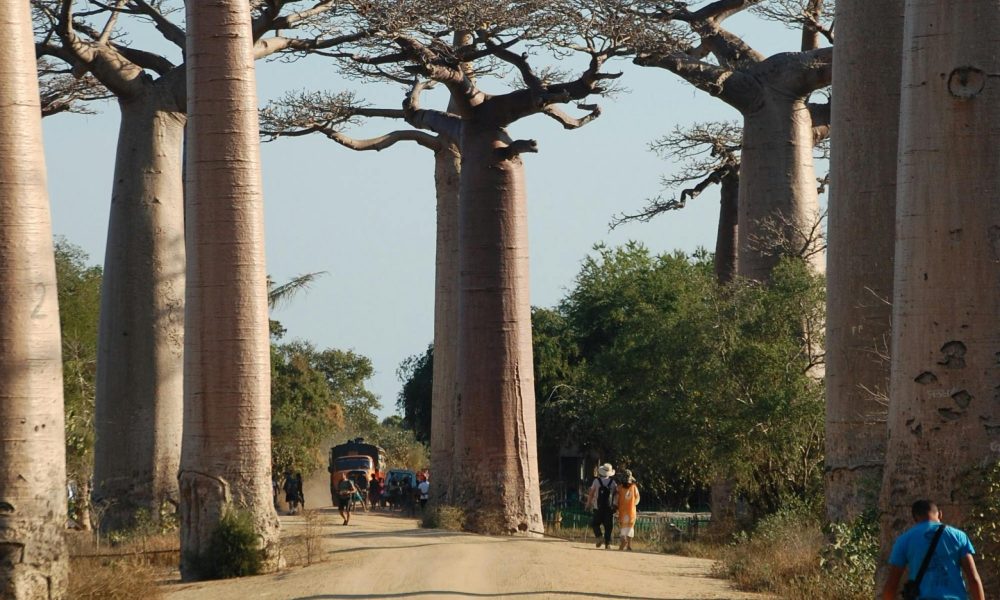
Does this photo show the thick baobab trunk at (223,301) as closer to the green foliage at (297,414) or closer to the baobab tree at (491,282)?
the baobab tree at (491,282)

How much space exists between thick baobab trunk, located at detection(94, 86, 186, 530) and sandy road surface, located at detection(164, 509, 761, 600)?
3089 mm

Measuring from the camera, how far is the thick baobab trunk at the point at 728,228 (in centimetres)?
2058

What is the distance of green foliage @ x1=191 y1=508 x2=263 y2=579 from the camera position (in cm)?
1028

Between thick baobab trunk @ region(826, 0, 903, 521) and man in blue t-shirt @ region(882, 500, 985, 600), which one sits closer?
man in blue t-shirt @ region(882, 500, 985, 600)

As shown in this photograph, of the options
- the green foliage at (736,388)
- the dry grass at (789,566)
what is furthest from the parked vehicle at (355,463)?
the dry grass at (789,566)

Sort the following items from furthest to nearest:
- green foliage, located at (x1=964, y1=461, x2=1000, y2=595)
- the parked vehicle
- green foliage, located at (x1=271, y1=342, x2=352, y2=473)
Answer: green foliage, located at (x1=271, y1=342, x2=352, y2=473) → the parked vehicle → green foliage, located at (x1=964, y1=461, x2=1000, y2=595)

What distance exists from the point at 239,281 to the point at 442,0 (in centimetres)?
584

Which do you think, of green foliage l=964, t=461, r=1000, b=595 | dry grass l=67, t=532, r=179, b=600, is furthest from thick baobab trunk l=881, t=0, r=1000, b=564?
dry grass l=67, t=532, r=179, b=600

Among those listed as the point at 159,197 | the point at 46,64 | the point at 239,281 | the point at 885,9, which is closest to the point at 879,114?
the point at 885,9

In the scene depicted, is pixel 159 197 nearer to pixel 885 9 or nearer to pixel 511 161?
pixel 511 161

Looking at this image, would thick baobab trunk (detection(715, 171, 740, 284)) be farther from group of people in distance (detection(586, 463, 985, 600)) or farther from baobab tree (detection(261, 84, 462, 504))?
group of people in distance (detection(586, 463, 985, 600))

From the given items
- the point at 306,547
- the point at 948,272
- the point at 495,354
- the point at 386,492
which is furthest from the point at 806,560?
the point at 386,492

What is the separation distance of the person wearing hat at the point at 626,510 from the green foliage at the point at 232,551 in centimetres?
453

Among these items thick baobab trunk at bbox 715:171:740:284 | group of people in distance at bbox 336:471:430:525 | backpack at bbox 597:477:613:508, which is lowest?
group of people in distance at bbox 336:471:430:525
